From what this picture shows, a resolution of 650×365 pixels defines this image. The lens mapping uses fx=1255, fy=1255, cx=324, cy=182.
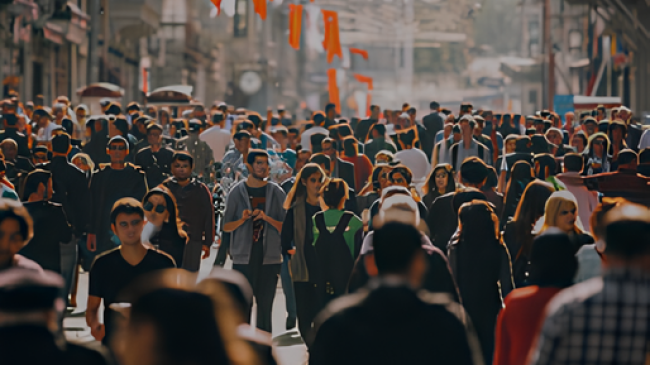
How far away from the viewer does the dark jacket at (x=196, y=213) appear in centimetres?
952

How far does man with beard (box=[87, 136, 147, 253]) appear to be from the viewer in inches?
415

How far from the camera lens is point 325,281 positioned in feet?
28.1

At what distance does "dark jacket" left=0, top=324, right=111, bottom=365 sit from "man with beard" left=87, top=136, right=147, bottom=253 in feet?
22.9

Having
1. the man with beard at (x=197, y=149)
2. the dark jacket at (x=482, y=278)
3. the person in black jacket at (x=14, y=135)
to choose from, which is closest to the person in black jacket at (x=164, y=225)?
the dark jacket at (x=482, y=278)

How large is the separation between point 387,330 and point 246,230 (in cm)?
556

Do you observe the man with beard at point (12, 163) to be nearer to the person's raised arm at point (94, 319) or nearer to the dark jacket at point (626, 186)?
the dark jacket at point (626, 186)

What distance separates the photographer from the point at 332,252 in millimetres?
8445

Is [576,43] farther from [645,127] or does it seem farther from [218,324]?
[218,324]

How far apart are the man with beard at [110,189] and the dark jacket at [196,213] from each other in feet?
3.58

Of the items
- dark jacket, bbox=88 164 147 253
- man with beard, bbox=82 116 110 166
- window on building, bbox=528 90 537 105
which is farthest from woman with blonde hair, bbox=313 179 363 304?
window on building, bbox=528 90 537 105

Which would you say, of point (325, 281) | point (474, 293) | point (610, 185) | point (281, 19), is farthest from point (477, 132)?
point (281, 19)

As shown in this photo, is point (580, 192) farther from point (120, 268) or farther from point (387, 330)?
point (387, 330)

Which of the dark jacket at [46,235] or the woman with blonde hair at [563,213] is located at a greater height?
the woman with blonde hair at [563,213]

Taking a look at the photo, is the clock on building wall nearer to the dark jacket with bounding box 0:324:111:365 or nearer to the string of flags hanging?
the string of flags hanging
